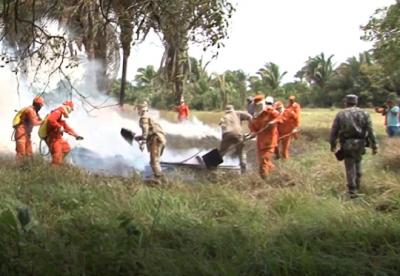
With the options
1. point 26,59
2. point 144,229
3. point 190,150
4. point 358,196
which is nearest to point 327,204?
point 358,196

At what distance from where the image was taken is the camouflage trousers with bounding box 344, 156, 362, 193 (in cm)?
875

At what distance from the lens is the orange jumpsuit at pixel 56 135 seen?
11500 mm

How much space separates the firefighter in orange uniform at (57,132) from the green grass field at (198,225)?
1231mm

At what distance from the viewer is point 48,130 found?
38.3 ft

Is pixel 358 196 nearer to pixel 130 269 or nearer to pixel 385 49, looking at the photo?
pixel 130 269

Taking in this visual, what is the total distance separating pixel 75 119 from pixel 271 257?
574 inches

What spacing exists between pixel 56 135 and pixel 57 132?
6 centimetres

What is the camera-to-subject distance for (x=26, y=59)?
8484 millimetres

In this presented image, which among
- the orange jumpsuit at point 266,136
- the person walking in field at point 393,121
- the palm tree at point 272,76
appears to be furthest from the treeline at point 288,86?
the orange jumpsuit at point 266,136

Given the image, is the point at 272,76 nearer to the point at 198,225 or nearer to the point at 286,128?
the point at 286,128

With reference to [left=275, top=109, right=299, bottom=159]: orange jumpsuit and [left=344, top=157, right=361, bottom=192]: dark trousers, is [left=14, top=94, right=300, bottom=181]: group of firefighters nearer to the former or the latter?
[left=275, top=109, right=299, bottom=159]: orange jumpsuit

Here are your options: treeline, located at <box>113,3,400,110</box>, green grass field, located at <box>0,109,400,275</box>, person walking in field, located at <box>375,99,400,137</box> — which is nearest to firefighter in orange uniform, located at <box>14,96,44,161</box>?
green grass field, located at <box>0,109,400,275</box>

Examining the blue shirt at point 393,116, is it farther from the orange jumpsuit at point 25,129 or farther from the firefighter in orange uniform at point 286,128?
the orange jumpsuit at point 25,129

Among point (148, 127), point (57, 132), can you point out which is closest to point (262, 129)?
point (148, 127)
